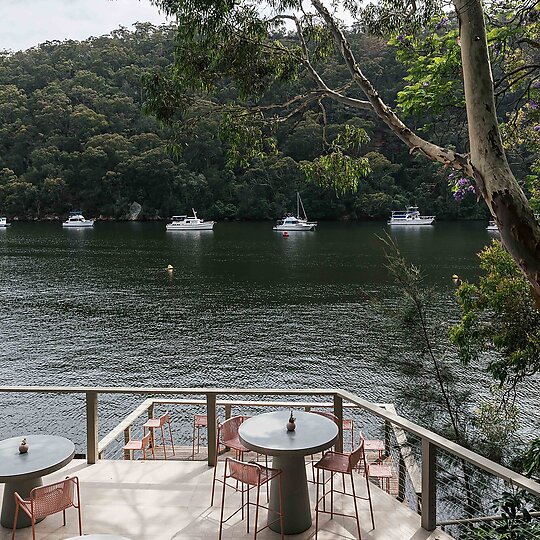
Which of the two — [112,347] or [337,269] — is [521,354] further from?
[337,269]

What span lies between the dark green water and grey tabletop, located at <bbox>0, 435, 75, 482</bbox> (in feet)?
30.7

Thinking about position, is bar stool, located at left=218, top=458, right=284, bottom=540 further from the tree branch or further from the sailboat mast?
the sailboat mast

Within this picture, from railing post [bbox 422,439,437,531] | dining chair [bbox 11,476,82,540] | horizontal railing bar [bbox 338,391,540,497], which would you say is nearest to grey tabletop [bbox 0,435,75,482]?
dining chair [bbox 11,476,82,540]

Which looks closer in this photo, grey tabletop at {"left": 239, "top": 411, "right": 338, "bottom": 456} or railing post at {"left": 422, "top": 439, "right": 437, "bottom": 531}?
railing post at {"left": 422, "top": 439, "right": 437, "bottom": 531}

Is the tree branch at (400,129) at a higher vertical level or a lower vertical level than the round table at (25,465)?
higher

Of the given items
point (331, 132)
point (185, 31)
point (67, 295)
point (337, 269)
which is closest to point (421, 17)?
point (185, 31)

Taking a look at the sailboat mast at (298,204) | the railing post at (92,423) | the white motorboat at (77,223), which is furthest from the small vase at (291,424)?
the white motorboat at (77,223)

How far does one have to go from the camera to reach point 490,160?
3.90 m

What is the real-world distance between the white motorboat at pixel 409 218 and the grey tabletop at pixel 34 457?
5348 centimetres

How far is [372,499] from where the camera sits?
13.6ft

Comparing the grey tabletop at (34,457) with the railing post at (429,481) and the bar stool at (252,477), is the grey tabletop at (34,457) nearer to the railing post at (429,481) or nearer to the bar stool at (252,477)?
the bar stool at (252,477)

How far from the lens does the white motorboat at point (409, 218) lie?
55594 mm

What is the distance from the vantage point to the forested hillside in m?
60.0

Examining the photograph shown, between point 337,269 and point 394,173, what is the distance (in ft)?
108
